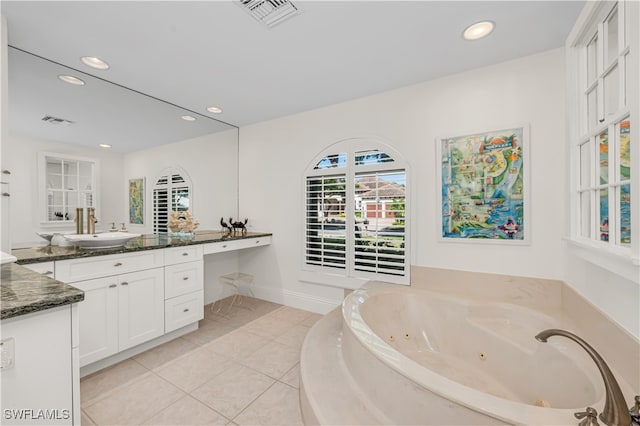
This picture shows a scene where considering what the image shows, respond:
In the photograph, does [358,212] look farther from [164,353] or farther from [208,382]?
[164,353]

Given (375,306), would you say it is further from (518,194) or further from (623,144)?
(623,144)

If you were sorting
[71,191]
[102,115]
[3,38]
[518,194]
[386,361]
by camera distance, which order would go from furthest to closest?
[102,115] < [71,191] < [518,194] < [3,38] < [386,361]

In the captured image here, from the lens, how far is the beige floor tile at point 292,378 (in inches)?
73.4

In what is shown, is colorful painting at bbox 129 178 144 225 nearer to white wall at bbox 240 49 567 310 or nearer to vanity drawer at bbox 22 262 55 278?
vanity drawer at bbox 22 262 55 278

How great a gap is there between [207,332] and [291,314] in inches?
35.3

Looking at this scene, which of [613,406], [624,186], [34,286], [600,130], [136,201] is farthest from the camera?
[136,201]

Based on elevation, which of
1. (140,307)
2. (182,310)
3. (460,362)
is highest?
(140,307)

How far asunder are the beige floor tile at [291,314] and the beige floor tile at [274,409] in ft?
3.63

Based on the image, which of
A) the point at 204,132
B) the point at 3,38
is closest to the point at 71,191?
the point at 3,38

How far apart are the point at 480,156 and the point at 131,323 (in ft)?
→ 10.3

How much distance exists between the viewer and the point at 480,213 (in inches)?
88.6

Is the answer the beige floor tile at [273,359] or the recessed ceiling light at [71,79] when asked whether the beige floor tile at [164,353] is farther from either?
the recessed ceiling light at [71,79]

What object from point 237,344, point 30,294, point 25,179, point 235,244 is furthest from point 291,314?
point 25,179

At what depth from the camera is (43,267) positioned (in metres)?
1.71
